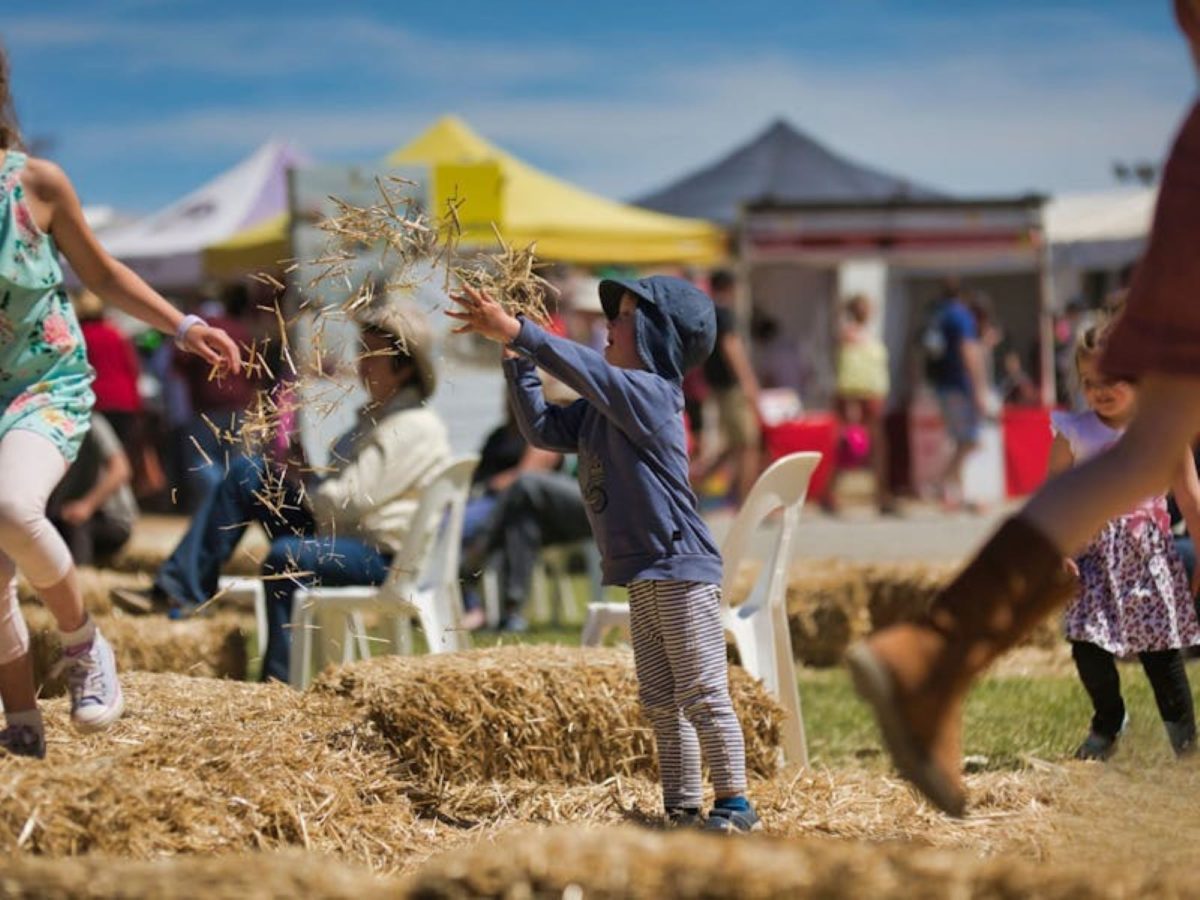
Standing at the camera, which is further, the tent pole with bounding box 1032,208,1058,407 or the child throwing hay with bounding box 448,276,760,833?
the tent pole with bounding box 1032,208,1058,407

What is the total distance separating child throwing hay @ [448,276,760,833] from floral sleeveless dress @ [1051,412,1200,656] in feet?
4.58

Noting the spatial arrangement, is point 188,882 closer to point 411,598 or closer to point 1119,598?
point 1119,598

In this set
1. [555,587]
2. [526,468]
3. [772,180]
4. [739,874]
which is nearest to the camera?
[739,874]

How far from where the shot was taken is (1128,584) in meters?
5.80

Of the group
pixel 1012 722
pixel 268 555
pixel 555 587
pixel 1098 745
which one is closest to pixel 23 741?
pixel 268 555

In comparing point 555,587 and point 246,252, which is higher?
point 246,252

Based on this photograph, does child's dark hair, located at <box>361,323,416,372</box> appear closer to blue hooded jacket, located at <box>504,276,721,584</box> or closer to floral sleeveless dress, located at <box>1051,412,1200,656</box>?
blue hooded jacket, located at <box>504,276,721,584</box>

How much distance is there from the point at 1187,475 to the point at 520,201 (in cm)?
1276

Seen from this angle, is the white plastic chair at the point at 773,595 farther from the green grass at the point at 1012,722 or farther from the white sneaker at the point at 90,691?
the white sneaker at the point at 90,691

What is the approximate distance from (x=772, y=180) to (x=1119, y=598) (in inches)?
676

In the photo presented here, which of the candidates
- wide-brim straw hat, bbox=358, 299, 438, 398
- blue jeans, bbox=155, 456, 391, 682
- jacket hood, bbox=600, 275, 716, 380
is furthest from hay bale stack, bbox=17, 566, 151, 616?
→ jacket hood, bbox=600, 275, 716, 380

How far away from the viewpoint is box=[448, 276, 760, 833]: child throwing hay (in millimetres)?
4820

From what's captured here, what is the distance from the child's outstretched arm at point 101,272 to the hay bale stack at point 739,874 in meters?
2.29

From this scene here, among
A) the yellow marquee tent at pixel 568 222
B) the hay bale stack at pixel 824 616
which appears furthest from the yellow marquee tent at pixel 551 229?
the hay bale stack at pixel 824 616
